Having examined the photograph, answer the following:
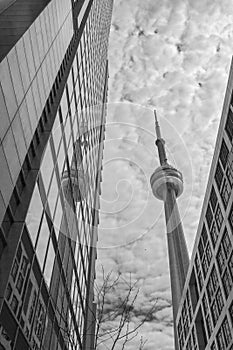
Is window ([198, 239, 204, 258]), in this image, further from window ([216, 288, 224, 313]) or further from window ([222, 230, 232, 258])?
window ([222, 230, 232, 258])

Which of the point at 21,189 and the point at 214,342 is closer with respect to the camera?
the point at 21,189

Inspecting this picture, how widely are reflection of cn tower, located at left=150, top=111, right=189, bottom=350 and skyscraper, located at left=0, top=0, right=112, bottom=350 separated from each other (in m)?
52.6

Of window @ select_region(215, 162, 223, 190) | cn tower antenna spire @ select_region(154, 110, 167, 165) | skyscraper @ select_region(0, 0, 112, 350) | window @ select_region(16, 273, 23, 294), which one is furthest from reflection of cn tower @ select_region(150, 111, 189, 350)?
window @ select_region(16, 273, 23, 294)

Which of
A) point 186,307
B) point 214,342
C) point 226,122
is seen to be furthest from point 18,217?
point 186,307

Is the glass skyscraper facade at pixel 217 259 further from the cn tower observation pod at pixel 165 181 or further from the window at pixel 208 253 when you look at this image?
the cn tower observation pod at pixel 165 181

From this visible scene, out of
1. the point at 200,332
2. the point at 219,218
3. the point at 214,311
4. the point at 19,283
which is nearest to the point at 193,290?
the point at 200,332

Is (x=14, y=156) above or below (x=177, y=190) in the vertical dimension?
below

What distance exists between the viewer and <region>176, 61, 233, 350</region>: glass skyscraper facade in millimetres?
36000

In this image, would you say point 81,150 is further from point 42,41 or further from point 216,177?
point 216,177

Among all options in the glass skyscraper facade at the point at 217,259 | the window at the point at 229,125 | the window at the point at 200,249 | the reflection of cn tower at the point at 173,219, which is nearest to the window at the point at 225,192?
the glass skyscraper facade at the point at 217,259

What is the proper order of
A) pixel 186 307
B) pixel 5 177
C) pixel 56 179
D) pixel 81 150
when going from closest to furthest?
pixel 5 177 < pixel 56 179 < pixel 81 150 < pixel 186 307

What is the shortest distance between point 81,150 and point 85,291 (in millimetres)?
11141

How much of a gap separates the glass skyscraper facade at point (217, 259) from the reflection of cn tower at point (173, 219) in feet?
77.4

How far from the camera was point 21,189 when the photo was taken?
49.0 ft
